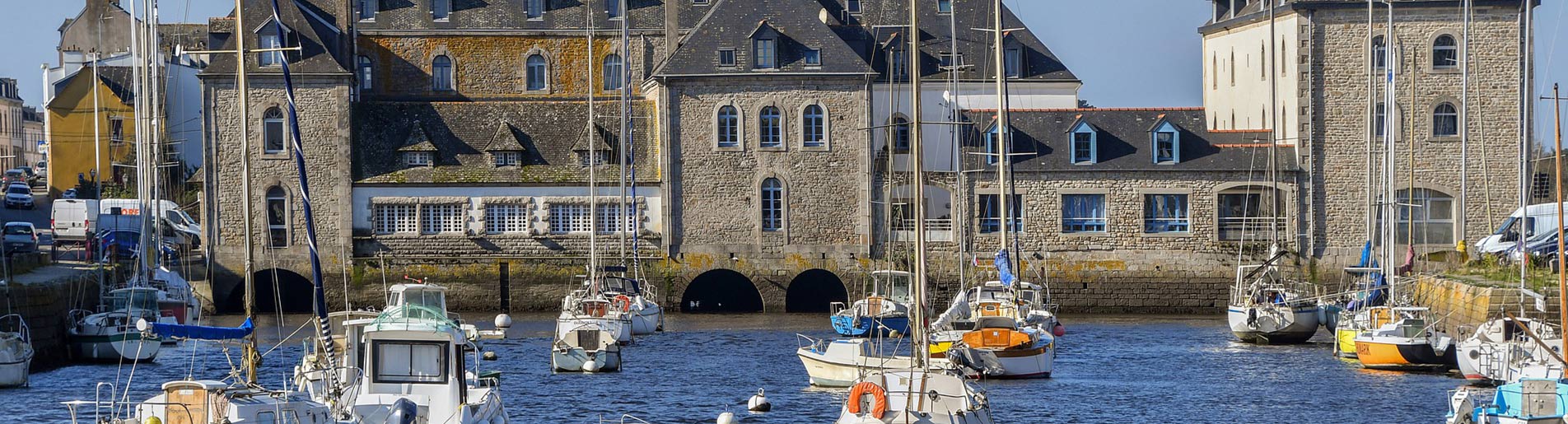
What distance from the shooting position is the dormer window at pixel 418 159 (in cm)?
6125

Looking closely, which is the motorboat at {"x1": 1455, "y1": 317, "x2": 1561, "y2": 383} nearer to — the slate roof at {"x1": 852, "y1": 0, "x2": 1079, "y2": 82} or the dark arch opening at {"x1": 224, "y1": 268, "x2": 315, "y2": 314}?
the slate roof at {"x1": 852, "y1": 0, "x2": 1079, "y2": 82}

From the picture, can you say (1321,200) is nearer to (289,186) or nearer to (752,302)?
(752,302)

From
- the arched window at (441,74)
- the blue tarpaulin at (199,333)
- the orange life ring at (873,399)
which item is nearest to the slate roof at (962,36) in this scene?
the arched window at (441,74)

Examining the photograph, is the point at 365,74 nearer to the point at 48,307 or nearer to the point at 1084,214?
the point at 1084,214

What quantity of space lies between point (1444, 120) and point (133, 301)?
34901 millimetres

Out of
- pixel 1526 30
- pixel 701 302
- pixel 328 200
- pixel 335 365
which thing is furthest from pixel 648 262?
pixel 335 365

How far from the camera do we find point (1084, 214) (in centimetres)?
6066

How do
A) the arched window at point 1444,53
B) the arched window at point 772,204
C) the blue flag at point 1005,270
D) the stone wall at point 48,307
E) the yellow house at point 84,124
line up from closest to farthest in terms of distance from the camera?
the stone wall at point 48,307 → the blue flag at point 1005,270 → the arched window at point 1444,53 → the arched window at point 772,204 → the yellow house at point 84,124

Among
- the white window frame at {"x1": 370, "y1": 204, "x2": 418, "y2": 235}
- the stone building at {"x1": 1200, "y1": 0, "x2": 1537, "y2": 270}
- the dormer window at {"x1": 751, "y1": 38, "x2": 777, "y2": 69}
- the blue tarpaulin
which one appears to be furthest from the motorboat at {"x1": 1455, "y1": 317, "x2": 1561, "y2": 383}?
the white window frame at {"x1": 370, "y1": 204, "x2": 418, "y2": 235}

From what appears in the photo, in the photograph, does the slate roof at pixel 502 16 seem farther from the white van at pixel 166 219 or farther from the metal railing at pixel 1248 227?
the metal railing at pixel 1248 227

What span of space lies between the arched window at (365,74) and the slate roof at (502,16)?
3.32 ft

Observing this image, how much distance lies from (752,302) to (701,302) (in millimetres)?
1513

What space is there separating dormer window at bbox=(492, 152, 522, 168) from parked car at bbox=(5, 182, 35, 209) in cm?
2338

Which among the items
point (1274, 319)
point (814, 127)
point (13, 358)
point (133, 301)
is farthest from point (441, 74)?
point (13, 358)
